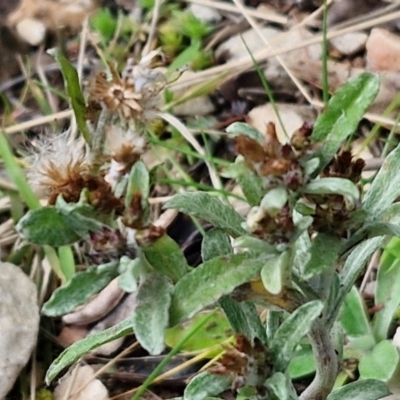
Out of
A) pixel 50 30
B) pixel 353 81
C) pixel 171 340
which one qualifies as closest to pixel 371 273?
pixel 171 340

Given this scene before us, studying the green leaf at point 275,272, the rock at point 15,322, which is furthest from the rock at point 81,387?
the green leaf at point 275,272

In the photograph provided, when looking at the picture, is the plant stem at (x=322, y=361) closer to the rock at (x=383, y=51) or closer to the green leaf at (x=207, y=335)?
the green leaf at (x=207, y=335)

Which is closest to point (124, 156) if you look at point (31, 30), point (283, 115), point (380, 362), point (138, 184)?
point (138, 184)

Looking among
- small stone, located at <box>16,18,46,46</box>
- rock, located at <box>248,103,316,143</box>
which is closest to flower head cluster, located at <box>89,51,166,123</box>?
rock, located at <box>248,103,316,143</box>

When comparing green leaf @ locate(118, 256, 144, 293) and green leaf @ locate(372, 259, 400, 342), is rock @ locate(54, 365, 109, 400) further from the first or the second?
green leaf @ locate(118, 256, 144, 293)

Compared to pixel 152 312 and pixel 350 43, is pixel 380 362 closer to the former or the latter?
pixel 152 312

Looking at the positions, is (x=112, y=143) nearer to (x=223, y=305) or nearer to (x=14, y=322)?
(x=223, y=305)
